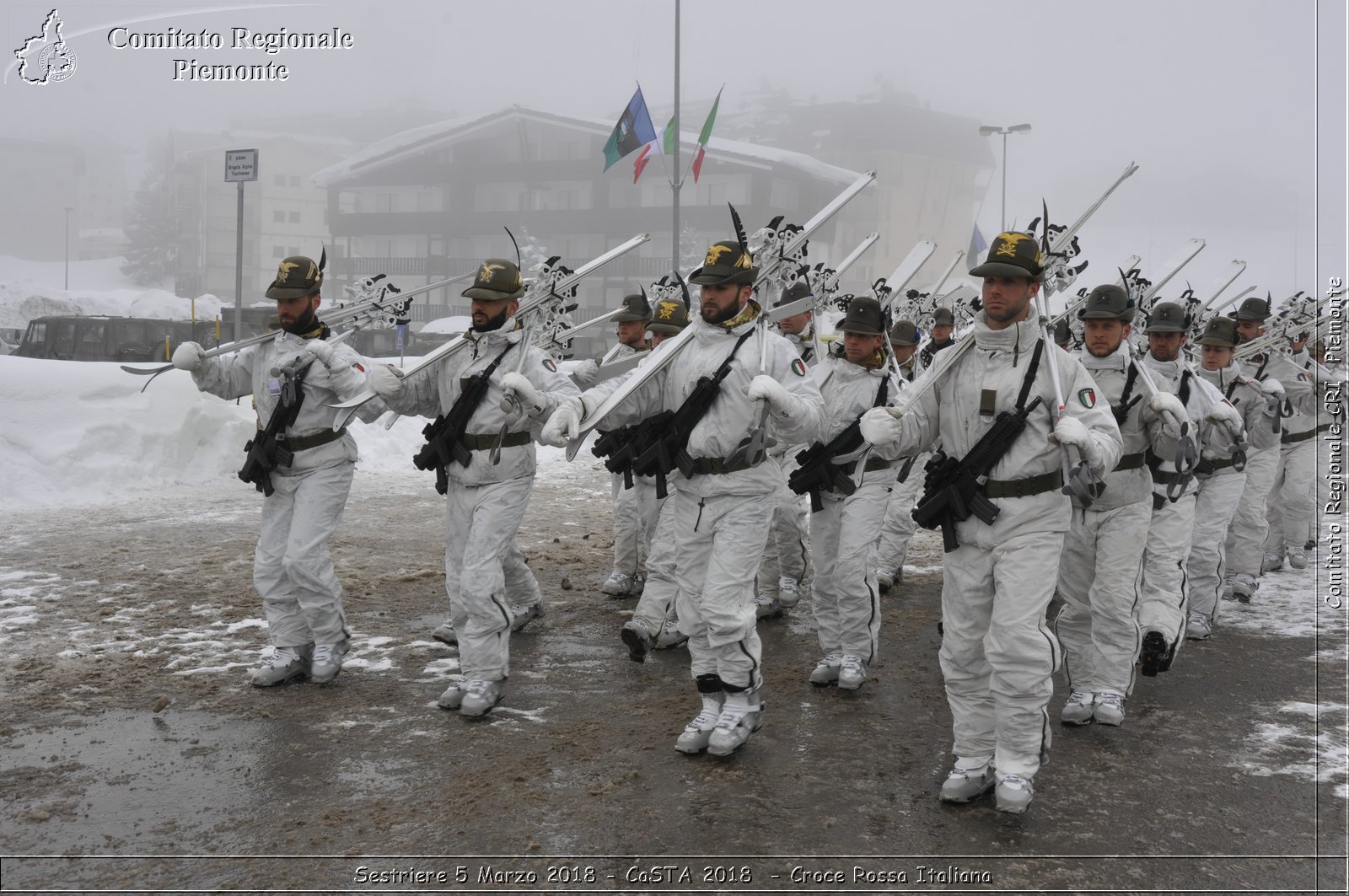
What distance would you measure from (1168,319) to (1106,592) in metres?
2.02

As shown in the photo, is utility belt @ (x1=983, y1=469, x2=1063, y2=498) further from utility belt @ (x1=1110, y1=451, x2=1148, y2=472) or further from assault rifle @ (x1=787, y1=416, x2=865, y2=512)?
assault rifle @ (x1=787, y1=416, x2=865, y2=512)

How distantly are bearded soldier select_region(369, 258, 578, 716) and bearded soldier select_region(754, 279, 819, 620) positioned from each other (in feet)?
7.50

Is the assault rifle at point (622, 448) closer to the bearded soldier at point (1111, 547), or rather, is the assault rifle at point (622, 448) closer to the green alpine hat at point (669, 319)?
the green alpine hat at point (669, 319)

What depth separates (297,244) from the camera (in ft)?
241

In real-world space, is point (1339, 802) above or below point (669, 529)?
below

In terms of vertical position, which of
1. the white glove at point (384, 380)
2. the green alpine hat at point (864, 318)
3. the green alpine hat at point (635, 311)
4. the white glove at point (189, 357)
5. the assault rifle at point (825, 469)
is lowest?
the assault rifle at point (825, 469)

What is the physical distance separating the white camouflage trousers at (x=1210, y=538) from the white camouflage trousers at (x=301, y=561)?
5902 mm

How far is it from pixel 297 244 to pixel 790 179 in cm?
3856

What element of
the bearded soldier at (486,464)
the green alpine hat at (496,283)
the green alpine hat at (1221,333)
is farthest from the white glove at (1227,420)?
the green alpine hat at (496,283)

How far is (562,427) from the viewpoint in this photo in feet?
16.4

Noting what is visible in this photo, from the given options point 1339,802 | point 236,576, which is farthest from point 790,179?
point 1339,802

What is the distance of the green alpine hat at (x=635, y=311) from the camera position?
8.88m

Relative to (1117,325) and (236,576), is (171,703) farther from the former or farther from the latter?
(1117,325)

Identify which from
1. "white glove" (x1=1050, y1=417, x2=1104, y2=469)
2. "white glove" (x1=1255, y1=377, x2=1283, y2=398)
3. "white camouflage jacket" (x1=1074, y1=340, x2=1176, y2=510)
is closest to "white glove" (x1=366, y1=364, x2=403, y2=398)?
"white glove" (x1=1050, y1=417, x2=1104, y2=469)
